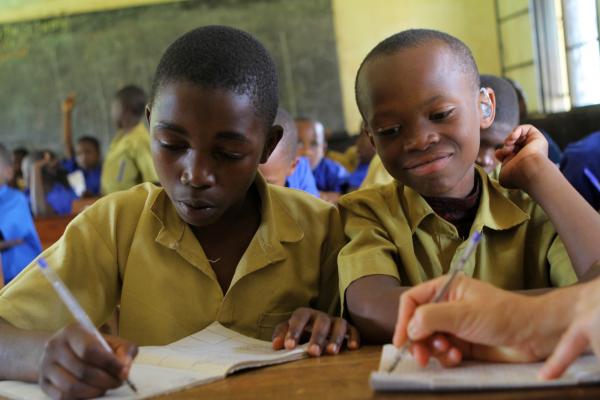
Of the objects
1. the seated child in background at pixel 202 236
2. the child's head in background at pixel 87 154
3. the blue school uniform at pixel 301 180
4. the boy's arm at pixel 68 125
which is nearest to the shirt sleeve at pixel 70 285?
the seated child in background at pixel 202 236

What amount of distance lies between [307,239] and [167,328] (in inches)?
11.6

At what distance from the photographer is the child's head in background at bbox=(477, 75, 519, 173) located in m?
2.40

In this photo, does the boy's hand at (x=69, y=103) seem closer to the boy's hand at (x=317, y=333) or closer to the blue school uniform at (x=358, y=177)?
the blue school uniform at (x=358, y=177)

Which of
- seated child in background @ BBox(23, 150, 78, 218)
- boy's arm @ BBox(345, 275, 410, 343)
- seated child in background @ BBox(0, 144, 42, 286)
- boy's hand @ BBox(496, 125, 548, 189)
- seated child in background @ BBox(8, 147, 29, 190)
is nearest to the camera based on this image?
boy's arm @ BBox(345, 275, 410, 343)

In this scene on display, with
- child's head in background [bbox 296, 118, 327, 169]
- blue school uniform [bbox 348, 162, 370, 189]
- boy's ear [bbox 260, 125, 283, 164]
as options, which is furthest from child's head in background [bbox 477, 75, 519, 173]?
child's head in background [bbox 296, 118, 327, 169]

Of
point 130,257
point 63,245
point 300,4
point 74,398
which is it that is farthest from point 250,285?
point 300,4

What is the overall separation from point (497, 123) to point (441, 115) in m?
1.22

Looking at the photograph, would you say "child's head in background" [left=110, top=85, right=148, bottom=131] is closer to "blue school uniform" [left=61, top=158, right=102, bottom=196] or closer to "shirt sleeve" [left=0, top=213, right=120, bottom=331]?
"blue school uniform" [left=61, top=158, right=102, bottom=196]

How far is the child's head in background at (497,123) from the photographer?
2400 mm

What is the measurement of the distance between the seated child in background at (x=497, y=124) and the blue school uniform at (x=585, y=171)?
342mm

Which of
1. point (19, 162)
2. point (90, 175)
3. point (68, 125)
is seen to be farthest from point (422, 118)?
point (68, 125)

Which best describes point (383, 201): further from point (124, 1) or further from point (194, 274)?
point (124, 1)

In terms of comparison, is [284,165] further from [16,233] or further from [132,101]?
[132,101]

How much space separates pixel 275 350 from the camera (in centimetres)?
108
